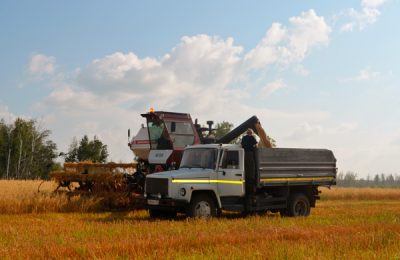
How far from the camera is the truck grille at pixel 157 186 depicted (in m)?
14.3

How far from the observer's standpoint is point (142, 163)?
1892 centimetres

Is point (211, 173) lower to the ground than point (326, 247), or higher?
higher

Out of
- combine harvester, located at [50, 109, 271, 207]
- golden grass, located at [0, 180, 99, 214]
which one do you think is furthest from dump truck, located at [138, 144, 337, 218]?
golden grass, located at [0, 180, 99, 214]

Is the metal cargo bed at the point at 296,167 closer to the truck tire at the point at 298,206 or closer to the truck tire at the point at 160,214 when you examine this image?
the truck tire at the point at 298,206

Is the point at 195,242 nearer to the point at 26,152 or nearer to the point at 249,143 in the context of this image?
the point at 249,143

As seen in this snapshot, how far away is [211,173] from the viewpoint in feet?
48.4

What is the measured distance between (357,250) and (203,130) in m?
11.5

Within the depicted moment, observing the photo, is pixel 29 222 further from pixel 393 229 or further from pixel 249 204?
pixel 393 229

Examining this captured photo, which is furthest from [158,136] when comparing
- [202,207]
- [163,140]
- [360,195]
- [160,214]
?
[360,195]

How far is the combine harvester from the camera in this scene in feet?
57.6

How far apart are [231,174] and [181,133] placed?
385cm

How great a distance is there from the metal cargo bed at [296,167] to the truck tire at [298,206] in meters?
0.50

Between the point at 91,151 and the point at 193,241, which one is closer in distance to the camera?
the point at 193,241

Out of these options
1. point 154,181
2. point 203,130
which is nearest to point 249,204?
point 154,181
